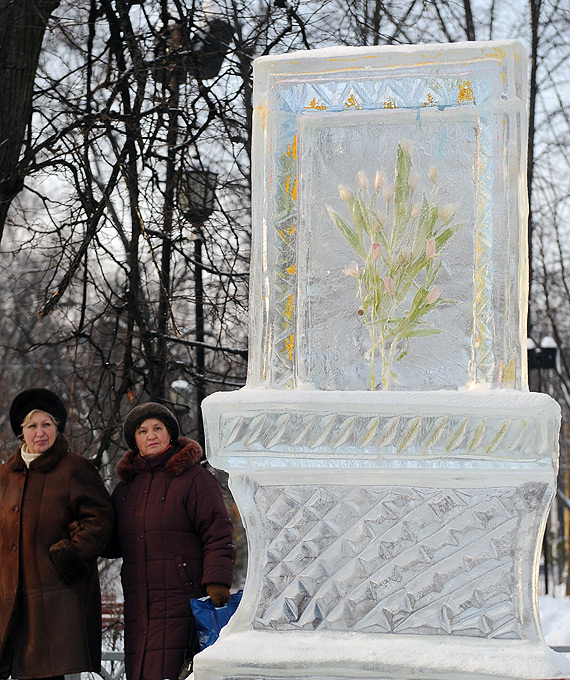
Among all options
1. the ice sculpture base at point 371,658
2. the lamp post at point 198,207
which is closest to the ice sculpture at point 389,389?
the ice sculpture base at point 371,658

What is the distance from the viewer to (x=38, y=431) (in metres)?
3.88

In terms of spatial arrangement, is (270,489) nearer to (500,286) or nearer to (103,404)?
(500,286)

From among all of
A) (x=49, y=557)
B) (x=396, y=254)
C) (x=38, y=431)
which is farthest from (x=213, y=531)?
(x=396, y=254)

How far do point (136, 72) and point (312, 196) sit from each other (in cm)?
270

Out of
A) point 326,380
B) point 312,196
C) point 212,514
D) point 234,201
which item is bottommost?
point 212,514

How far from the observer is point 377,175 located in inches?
96.9

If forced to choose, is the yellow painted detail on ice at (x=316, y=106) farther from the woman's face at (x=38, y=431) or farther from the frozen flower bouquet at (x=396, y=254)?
the woman's face at (x=38, y=431)

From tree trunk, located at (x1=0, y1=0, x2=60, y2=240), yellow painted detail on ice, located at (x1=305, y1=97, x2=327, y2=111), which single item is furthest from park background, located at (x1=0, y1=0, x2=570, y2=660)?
yellow painted detail on ice, located at (x1=305, y1=97, x2=327, y2=111)

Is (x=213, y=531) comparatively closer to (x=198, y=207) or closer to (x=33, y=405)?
(x=33, y=405)

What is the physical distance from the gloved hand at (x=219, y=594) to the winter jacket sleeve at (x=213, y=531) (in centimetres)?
2

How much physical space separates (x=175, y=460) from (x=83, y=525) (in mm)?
408

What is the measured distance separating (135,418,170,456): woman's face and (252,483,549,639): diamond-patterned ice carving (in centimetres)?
154

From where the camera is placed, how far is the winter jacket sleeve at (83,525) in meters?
3.70

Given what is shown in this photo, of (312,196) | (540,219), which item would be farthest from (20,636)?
(540,219)
